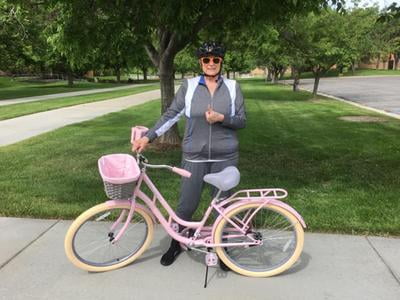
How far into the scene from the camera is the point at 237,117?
3.61 meters

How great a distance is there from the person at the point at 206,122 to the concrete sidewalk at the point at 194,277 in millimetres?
593

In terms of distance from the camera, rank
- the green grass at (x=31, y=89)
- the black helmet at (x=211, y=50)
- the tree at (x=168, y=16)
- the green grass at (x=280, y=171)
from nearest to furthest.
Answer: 1. the black helmet at (x=211, y=50)
2. the green grass at (x=280, y=171)
3. the tree at (x=168, y=16)
4. the green grass at (x=31, y=89)

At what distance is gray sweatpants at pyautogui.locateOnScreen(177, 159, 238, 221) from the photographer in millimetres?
3775

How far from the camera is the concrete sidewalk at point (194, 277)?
11.4ft

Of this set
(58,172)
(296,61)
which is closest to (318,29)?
(296,61)

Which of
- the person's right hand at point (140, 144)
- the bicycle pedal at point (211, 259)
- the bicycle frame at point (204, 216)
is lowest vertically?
the bicycle pedal at point (211, 259)

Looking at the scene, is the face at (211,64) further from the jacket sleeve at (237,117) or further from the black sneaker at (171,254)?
the black sneaker at (171,254)

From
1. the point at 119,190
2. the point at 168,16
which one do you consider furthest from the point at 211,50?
the point at 168,16

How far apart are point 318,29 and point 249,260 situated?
20189 mm

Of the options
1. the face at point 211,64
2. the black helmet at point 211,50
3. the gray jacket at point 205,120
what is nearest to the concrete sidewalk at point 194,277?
the gray jacket at point 205,120

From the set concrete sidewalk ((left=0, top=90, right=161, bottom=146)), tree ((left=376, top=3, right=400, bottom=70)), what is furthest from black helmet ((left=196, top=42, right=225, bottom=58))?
concrete sidewalk ((left=0, top=90, right=161, bottom=146))

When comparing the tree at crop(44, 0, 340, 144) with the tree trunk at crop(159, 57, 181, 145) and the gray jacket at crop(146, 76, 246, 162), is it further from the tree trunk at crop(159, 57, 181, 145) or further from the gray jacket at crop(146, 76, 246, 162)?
the gray jacket at crop(146, 76, 246, 162)

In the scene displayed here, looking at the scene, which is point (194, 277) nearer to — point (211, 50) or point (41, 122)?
point (211, 50)

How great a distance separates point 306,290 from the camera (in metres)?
3.54
